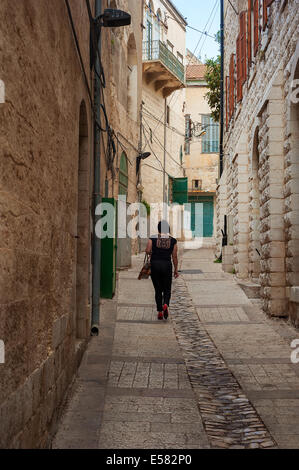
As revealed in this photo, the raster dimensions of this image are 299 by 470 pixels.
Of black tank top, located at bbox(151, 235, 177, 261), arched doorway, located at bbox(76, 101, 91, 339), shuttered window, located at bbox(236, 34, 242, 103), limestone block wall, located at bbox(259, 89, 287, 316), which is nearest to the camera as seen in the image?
arched doorway, located at bbox(76, 101, 91, 339)

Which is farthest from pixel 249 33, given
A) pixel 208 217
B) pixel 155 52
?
pixel 208 217

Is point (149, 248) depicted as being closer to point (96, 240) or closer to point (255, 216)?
point (96, 240)

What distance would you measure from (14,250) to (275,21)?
292 inches

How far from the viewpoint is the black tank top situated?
333 inches

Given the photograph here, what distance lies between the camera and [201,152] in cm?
3188

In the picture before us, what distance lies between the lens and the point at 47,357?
11.7ft

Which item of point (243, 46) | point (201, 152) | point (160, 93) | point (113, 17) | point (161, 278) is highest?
point (160, 93)

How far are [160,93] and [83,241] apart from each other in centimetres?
1947

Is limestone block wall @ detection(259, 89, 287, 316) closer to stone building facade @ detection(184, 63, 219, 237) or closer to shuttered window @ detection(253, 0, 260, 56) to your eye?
shuttered window @ detection(253, 0, 260, 56)

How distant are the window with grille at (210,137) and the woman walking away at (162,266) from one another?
78.8ft

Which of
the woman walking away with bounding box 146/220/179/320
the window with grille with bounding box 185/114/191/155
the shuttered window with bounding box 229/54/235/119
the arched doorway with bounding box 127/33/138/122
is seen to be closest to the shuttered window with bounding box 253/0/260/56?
the shuttered window with bounding box 229/54/235/119

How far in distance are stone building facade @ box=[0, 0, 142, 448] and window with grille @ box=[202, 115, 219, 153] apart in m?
26.9
